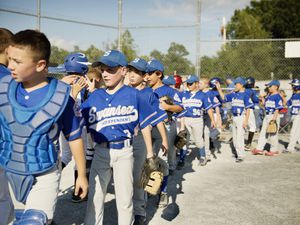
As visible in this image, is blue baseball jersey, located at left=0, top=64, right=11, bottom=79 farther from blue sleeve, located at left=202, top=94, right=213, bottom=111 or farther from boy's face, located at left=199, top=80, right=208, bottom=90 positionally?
boy's face, located at left=199, top=80, right=208, bottom=90

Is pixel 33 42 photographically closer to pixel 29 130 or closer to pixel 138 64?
pixel 29 130

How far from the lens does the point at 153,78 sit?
555cm

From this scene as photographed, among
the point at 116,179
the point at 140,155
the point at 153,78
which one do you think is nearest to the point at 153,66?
the point at 153,78

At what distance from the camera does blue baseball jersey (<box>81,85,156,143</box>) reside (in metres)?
3.48

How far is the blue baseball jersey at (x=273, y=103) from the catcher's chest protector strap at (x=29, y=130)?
26.2ft

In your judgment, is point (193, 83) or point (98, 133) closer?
point (98, 133)

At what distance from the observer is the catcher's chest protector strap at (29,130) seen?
8.08 feet

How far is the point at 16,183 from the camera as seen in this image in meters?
2.55

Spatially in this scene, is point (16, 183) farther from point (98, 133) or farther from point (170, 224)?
point (170, 224)

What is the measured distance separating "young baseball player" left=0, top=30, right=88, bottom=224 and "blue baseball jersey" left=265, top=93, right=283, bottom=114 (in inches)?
314

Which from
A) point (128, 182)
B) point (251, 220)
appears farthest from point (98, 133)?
point (251, 220)

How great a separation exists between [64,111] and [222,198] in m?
3.84

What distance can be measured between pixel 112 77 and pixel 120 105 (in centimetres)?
32

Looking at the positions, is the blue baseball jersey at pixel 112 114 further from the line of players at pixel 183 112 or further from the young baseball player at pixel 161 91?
the young baseball player at pixel 161 91
